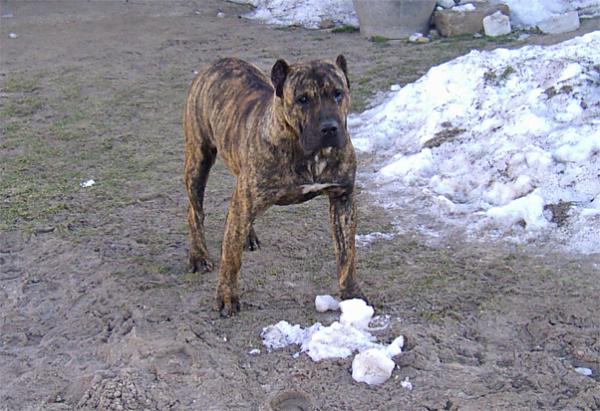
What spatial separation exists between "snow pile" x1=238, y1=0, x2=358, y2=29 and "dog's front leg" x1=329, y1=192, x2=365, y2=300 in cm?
942

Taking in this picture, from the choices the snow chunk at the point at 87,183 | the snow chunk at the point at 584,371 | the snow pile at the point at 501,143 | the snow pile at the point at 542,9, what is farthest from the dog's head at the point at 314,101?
the snow pile at the point at 542,9

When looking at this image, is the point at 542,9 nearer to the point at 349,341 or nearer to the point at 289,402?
the point at 349,341

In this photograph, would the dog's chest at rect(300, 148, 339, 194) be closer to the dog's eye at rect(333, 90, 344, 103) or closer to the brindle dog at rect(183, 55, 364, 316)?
the brindle dog at rect(183, 55, 364, 316)

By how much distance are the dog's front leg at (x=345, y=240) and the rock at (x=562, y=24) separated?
309 inches

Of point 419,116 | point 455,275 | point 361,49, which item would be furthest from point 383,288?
point 361,49

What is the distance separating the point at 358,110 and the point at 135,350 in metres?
5.40

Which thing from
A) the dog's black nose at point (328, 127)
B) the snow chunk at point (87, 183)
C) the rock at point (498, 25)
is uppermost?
the dog's black nose at point (328, 127)

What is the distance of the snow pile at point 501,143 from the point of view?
268 inches

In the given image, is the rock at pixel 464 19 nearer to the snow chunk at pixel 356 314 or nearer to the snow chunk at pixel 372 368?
the snow chunk at pixel 356 314

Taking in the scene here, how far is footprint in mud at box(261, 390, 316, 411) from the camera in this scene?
462 cm

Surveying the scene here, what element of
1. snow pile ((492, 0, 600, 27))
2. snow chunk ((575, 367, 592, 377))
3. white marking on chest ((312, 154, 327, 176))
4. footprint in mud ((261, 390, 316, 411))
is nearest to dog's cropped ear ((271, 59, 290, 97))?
white marking on chest ((312, 154, 327, 176))

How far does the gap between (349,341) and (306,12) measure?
11.3 m

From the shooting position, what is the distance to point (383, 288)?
5.85 meters

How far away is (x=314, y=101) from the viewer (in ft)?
16.2
